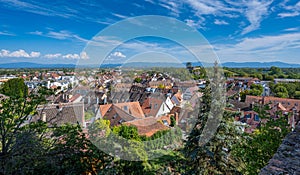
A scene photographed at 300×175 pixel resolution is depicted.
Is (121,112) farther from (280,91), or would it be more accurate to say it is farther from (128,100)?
(280,91)

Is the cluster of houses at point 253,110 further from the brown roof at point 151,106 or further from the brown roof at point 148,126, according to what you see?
the brown roof at point 148,126

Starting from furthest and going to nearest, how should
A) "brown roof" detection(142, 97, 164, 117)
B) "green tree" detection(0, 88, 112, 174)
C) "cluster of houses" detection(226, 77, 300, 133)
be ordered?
"brown roof" detection(142, 97, 164, 117) → "cluster of houses" detection(226, 77, 300, 133) → "green tree" detection(0, 88, 112, 174)

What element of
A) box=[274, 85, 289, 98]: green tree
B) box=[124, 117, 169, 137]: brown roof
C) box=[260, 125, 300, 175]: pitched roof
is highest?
box=[260, 125, 300, 175]: pitched roof

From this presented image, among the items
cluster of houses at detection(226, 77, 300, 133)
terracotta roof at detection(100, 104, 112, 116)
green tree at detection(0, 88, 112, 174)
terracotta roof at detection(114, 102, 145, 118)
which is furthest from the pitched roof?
terracotta roof at detection(100, 104, 112, 116)

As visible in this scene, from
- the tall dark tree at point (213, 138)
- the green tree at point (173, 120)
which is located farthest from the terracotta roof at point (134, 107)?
the tall dark tree at point (213, 138)

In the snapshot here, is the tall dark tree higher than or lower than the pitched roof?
lower

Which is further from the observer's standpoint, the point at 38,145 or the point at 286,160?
the point at 38,145

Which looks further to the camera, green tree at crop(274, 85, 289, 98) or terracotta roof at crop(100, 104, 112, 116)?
green tree at crop(274, 85, 289, 98)

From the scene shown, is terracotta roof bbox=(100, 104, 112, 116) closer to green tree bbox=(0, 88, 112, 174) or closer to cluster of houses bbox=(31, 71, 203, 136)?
cluster of houses bbox=(31, 71, 203, 136)

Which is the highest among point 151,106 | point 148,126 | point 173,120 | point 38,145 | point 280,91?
point 38,145

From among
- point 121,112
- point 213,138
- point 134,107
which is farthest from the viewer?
point 121,112

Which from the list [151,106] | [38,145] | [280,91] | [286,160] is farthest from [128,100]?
[280,91]

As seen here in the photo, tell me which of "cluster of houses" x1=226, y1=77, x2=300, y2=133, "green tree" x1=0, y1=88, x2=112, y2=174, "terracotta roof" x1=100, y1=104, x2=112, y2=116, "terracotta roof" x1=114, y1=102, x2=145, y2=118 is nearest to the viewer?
"green tree" x1=0, y1=88, x2=112, y2=174
